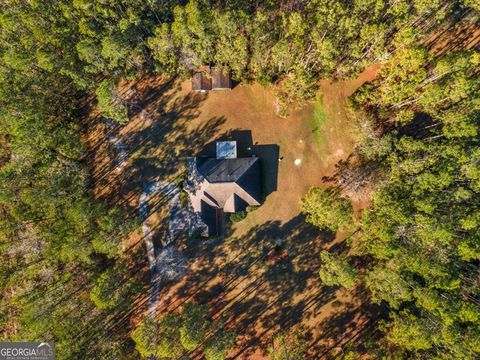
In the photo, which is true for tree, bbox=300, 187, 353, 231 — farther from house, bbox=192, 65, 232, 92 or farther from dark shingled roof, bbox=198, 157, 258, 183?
house, bbox=192, 65, 232, 92

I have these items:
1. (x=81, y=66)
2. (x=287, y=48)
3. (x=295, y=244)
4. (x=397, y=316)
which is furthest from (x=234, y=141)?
(x=397, y=316)

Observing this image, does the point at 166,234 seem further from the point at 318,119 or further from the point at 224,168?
the point at 318,119

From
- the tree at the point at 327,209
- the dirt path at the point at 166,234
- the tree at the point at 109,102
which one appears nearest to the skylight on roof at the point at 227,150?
the dirt path at the point at 166,234

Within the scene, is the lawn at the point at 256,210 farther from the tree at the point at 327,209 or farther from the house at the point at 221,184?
the tree at the point at 327,209

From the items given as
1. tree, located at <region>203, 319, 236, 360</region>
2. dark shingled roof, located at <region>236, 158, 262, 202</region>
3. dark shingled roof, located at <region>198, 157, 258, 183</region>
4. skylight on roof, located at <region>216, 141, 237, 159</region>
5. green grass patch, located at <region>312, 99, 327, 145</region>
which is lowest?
tree, located at <region>203, 319, 236, 360</region>

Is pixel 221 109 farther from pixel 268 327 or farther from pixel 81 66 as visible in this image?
pixel 268 327

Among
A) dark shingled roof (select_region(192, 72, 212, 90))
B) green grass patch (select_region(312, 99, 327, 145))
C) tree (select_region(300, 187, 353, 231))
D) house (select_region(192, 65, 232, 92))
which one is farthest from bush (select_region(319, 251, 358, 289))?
dark shingled roof (select_region(192, 72, 212, 90))

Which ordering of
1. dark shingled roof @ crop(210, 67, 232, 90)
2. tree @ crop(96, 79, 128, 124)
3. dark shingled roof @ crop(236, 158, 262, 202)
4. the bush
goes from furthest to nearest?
dark shingled roof @ crop(210, 67, 232, 90), dark shingled roof @ crop(236, 158, 262, 202), tree @ crop(96, 79, 128, 124), the bush

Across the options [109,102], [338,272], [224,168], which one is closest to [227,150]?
[224,168]
